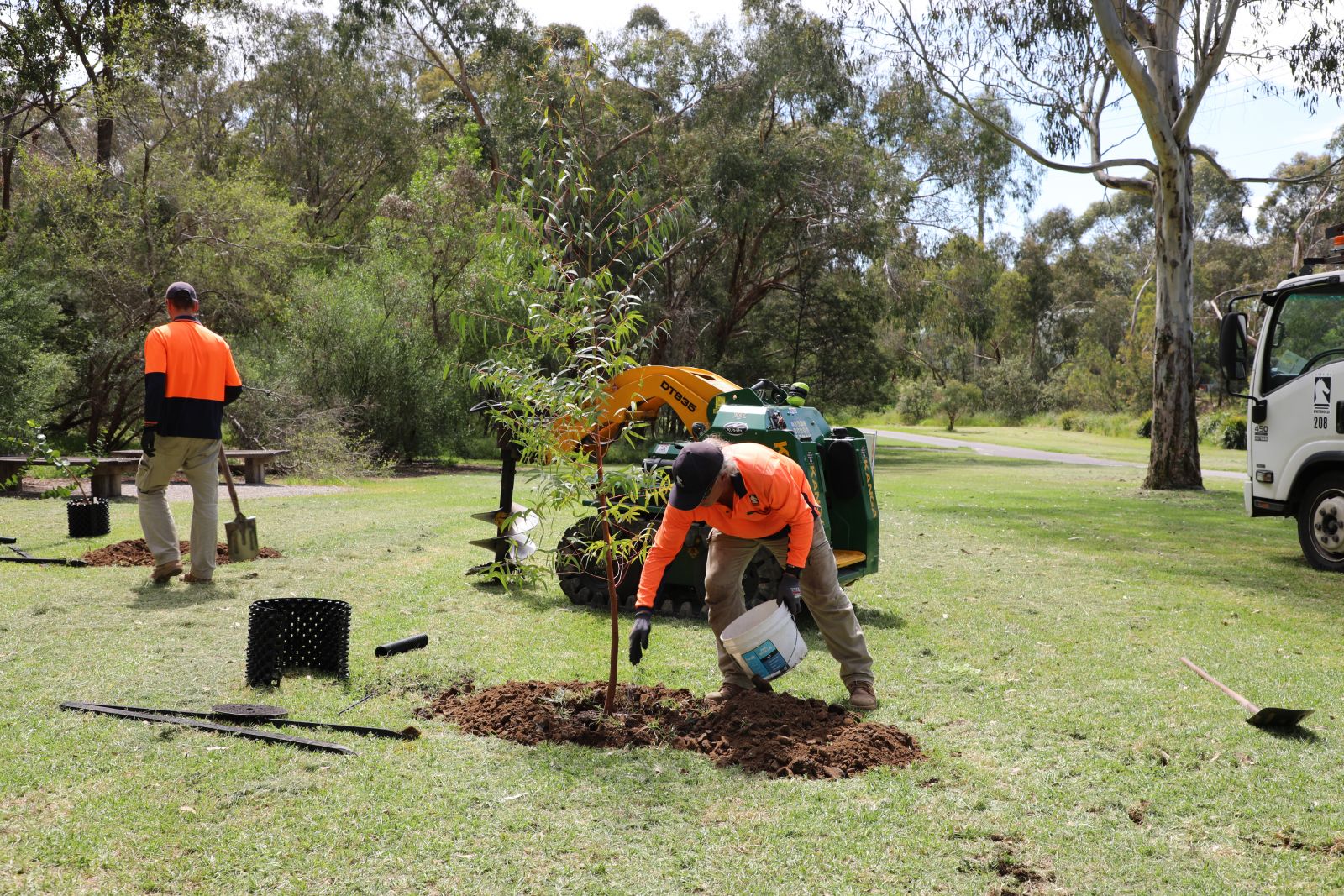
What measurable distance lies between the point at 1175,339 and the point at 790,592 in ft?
54.4

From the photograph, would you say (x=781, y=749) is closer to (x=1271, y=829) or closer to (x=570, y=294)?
(x=1271, y=829)

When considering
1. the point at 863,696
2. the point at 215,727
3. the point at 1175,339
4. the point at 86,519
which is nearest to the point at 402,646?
the point at 215,727

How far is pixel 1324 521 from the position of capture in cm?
1045

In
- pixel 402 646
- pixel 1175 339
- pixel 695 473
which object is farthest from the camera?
pixel 1175 339

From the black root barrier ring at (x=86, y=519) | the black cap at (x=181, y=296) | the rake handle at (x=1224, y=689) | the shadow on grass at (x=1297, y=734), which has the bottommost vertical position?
the shadow on grass at (x=1297, y=734)

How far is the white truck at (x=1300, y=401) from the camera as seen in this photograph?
1001 cm

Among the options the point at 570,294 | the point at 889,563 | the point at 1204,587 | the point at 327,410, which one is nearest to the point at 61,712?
the point at 570,294

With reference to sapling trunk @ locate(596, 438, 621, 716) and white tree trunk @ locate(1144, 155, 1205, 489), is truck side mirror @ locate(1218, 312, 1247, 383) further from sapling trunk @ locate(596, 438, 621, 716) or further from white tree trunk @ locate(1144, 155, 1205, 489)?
white tree trunk @ locate(1144, 155, 1205, 489)

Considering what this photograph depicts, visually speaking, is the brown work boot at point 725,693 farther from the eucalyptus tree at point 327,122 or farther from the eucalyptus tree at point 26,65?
the eucalyptus tree at point 327,122

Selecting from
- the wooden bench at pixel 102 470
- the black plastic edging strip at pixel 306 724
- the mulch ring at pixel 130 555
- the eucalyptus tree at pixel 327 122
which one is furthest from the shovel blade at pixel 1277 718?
the eucalyptus tree at pixel 327 122

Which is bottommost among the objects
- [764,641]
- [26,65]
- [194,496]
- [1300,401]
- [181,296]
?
[764,641]

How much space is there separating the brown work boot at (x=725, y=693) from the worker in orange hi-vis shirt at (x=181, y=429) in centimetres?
471

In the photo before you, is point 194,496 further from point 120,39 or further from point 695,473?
point 120,39

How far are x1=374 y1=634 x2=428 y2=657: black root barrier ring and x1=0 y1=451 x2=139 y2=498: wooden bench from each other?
30.0 ft
